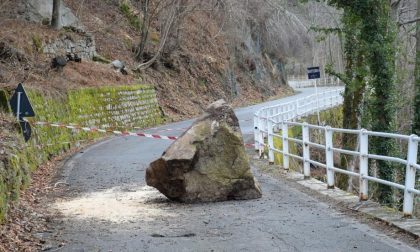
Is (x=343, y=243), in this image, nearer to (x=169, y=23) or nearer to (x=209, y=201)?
(x=209, y=201)

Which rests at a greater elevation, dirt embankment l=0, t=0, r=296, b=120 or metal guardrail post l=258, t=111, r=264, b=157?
dirt embankment l=0, t=0, r=296, b=120

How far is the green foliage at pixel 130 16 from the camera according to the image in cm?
3819

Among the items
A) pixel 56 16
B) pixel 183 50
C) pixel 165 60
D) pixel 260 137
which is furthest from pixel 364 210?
pixel 183 50

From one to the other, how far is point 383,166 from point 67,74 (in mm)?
14001

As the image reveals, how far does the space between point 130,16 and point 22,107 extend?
25.2 meters

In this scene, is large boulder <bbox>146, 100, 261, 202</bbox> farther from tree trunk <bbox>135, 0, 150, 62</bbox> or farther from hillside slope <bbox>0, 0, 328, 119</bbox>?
tree trunk <bbox>135, 0, 150, 62</bbox>

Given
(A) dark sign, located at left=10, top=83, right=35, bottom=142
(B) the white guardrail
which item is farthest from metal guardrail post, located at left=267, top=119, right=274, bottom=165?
(A) dark sign, located at left=10, top=83, right=35, bottom=142

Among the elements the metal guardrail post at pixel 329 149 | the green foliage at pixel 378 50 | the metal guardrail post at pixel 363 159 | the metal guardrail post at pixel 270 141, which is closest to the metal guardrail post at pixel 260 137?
the metal guardrail post at pixel 270 141

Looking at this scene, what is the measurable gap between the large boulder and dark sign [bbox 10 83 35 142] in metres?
5.37

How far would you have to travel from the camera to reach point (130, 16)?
38500 millimetres

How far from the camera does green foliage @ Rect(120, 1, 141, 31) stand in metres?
38.2

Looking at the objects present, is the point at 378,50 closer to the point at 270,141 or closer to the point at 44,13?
the point at 270,141

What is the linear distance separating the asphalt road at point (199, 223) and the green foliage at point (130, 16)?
27027 millimetres

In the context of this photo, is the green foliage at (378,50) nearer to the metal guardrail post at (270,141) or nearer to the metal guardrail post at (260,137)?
the metal guardrail post at (260,137)
